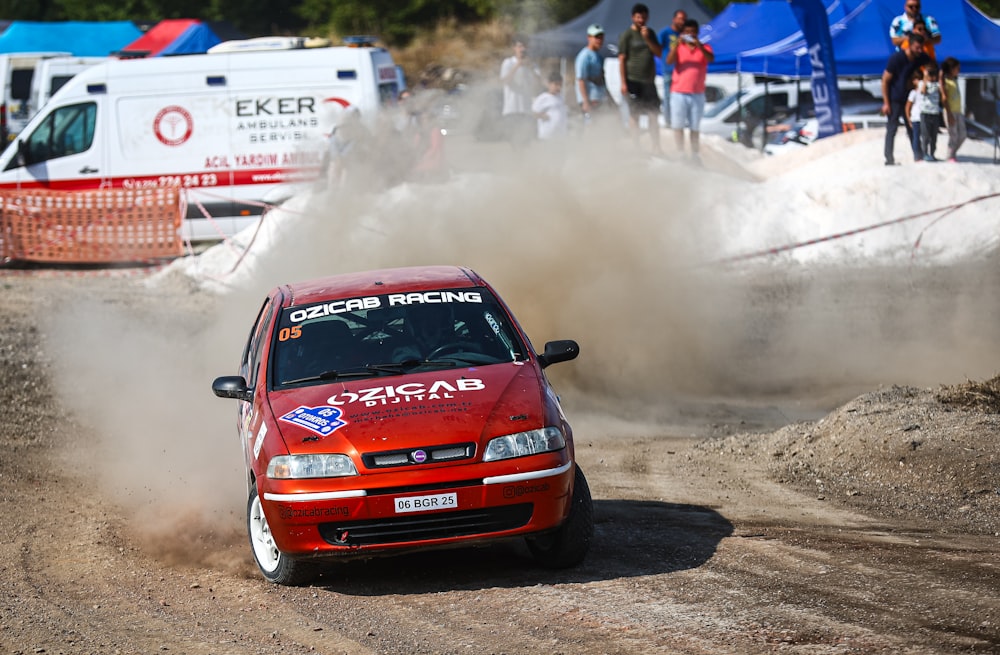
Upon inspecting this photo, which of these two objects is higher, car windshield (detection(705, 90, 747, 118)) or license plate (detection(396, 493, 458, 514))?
license plate (detection(396, 493, 458, 514))

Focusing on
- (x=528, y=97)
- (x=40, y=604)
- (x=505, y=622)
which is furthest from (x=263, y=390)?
(x=528, y=97)

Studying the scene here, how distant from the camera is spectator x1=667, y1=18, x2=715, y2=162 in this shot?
18.2 m

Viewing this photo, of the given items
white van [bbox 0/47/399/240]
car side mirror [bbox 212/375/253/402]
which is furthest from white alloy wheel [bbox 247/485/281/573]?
white van [bbox 0/47/399/240]

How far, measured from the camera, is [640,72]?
18.0 meters

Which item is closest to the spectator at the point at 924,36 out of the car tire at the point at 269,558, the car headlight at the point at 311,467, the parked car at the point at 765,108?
the parked car at the point at 765,108

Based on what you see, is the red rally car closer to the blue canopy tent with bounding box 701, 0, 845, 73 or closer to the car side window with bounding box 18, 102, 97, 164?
the car side window with bounding box 18, 102, 97, 164

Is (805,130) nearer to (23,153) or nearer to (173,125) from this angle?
(173,125)

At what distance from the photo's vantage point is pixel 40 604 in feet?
20.2

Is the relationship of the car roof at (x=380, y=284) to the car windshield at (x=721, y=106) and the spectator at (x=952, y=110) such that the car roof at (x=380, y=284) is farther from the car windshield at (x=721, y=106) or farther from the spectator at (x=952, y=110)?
the car windshield at (x=721, y=106)

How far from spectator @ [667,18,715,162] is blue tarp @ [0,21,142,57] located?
21.6 m

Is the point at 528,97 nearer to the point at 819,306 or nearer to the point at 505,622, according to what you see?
the point at 819,306

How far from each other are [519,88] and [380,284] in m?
10.7

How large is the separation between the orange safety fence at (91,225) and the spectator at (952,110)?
10763mm

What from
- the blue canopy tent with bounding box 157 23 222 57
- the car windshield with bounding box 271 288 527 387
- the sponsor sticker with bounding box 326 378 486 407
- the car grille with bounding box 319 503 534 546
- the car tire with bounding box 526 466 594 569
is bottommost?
the car tire with bounding box 526 466 594 569
